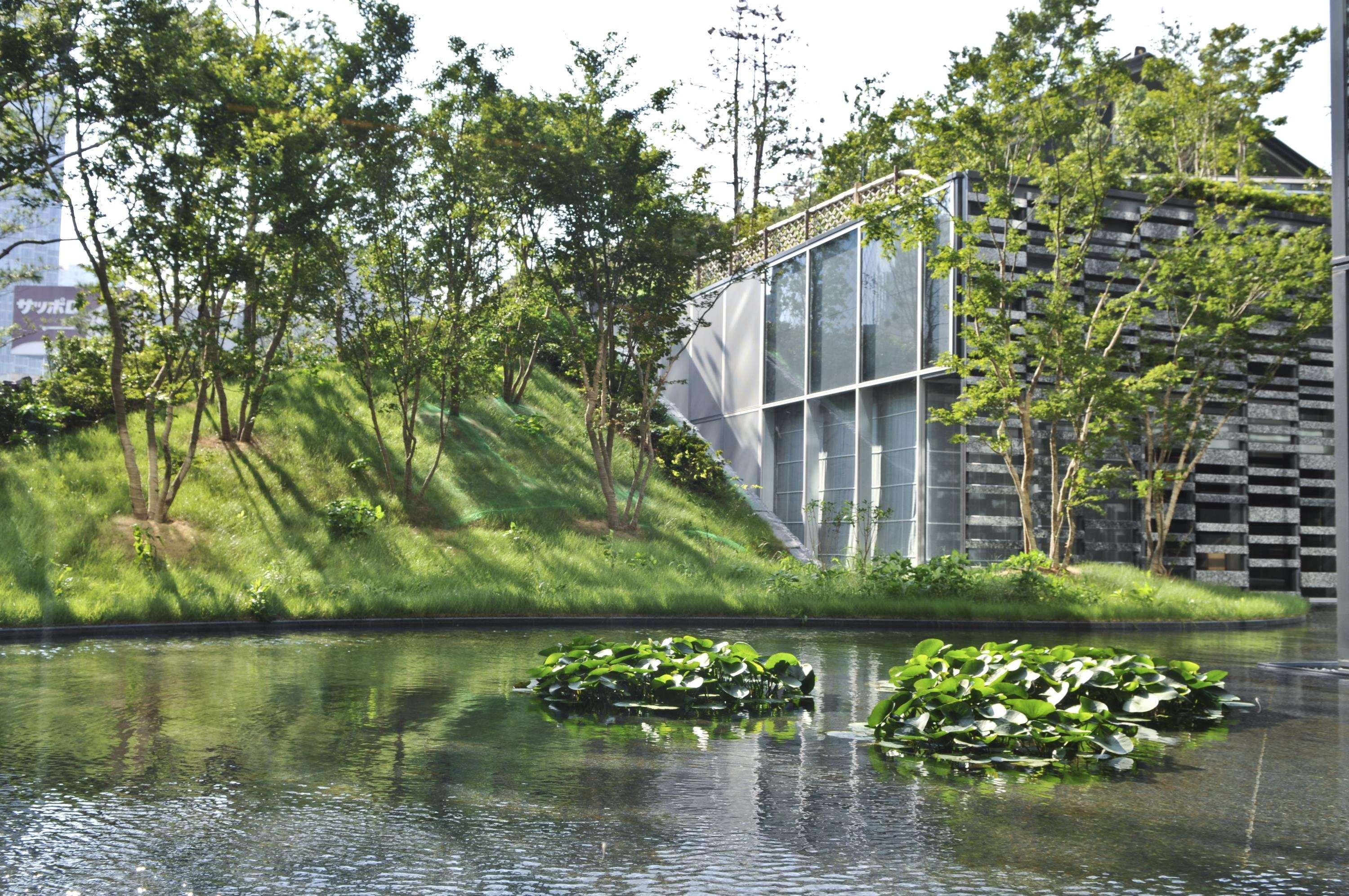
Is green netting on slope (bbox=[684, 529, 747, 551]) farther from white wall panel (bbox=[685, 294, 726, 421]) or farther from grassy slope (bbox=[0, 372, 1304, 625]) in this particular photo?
white wall panel (bbox=[685, 294, 726, 421])

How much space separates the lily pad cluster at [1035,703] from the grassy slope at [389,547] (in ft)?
28.8

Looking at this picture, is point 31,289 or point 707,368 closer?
point 707,368

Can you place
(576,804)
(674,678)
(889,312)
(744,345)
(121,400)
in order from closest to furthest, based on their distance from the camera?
(576,804)
(674,678)
(121,400)
(889,312)
(744,345)

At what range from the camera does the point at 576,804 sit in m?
4.95

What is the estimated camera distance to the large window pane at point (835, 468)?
23406 mm

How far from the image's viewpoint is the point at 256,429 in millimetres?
22875

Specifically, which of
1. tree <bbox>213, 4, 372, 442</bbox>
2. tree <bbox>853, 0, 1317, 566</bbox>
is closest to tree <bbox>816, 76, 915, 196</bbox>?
tree <bbox>853, 0, 1317, 566</bbox>

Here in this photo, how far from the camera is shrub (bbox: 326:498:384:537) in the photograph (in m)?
19.3

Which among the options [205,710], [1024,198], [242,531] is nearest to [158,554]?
[242,531]

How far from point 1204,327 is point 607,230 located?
32.9ft

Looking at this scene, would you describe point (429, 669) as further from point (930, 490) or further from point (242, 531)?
point (930, 490)

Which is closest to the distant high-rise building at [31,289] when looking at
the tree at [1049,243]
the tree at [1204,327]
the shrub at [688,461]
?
the shrub at [688,461]

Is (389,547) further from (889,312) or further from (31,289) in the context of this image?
(31,289)

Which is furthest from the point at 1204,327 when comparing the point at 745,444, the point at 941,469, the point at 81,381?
the point at 81,381
